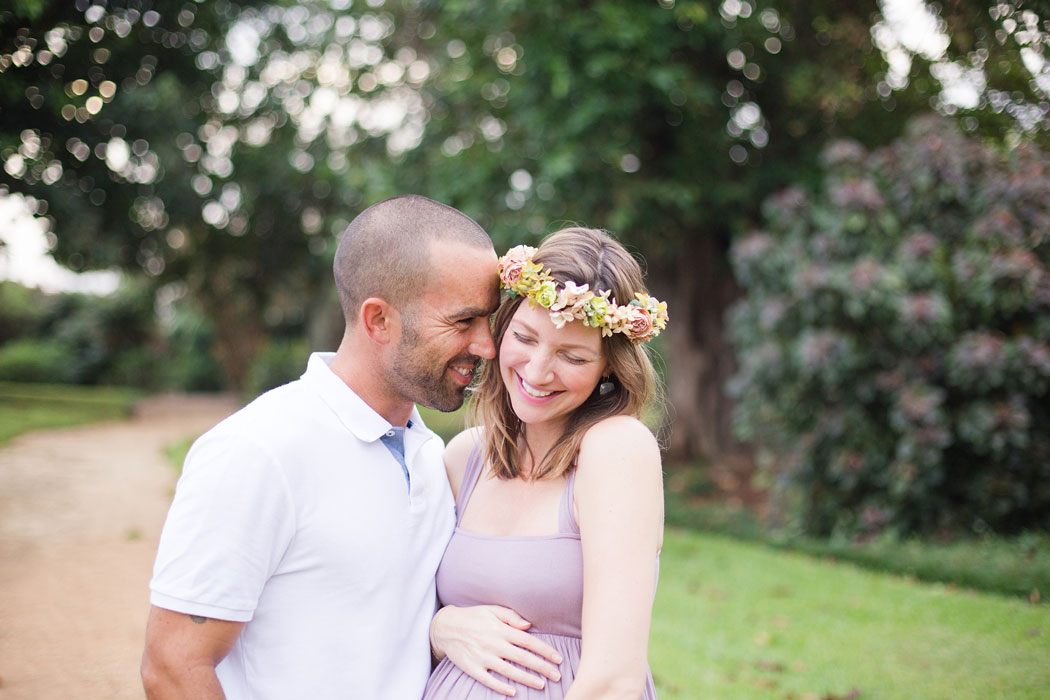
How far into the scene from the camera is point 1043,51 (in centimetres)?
506

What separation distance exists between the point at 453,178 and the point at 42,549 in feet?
18.8

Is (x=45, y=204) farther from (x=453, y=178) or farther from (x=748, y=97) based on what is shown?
(x=748, y=97)

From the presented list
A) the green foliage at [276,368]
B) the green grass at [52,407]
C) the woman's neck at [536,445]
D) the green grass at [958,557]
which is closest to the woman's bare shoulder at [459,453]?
the woman's neck at [536,445]

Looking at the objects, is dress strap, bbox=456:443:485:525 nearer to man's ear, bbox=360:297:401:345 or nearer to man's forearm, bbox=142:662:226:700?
man's ear, bbox=360:297:401:345

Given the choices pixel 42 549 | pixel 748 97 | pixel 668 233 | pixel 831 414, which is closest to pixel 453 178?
pixel 668 233

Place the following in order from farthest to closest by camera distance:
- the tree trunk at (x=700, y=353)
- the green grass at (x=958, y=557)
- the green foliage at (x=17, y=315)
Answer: the green foliage at (x=17, y=315) < the tree trunk at (x=700, y=353) < the green grass at (x=958, y=557)

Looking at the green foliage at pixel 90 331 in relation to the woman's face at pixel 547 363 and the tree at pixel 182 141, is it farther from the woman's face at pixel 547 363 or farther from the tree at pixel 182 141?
the woman's face at pixel 547 363

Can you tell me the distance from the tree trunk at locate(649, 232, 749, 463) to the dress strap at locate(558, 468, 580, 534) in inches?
393

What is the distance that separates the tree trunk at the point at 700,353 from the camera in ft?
40.3

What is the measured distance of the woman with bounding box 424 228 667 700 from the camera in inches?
87.3

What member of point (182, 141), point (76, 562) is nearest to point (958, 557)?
point (76, 562)

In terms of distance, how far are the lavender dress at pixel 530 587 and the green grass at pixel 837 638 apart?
2688 mm

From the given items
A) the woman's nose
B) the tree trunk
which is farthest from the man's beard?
the tree trunk

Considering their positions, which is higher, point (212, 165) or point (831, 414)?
point (212, 165)
